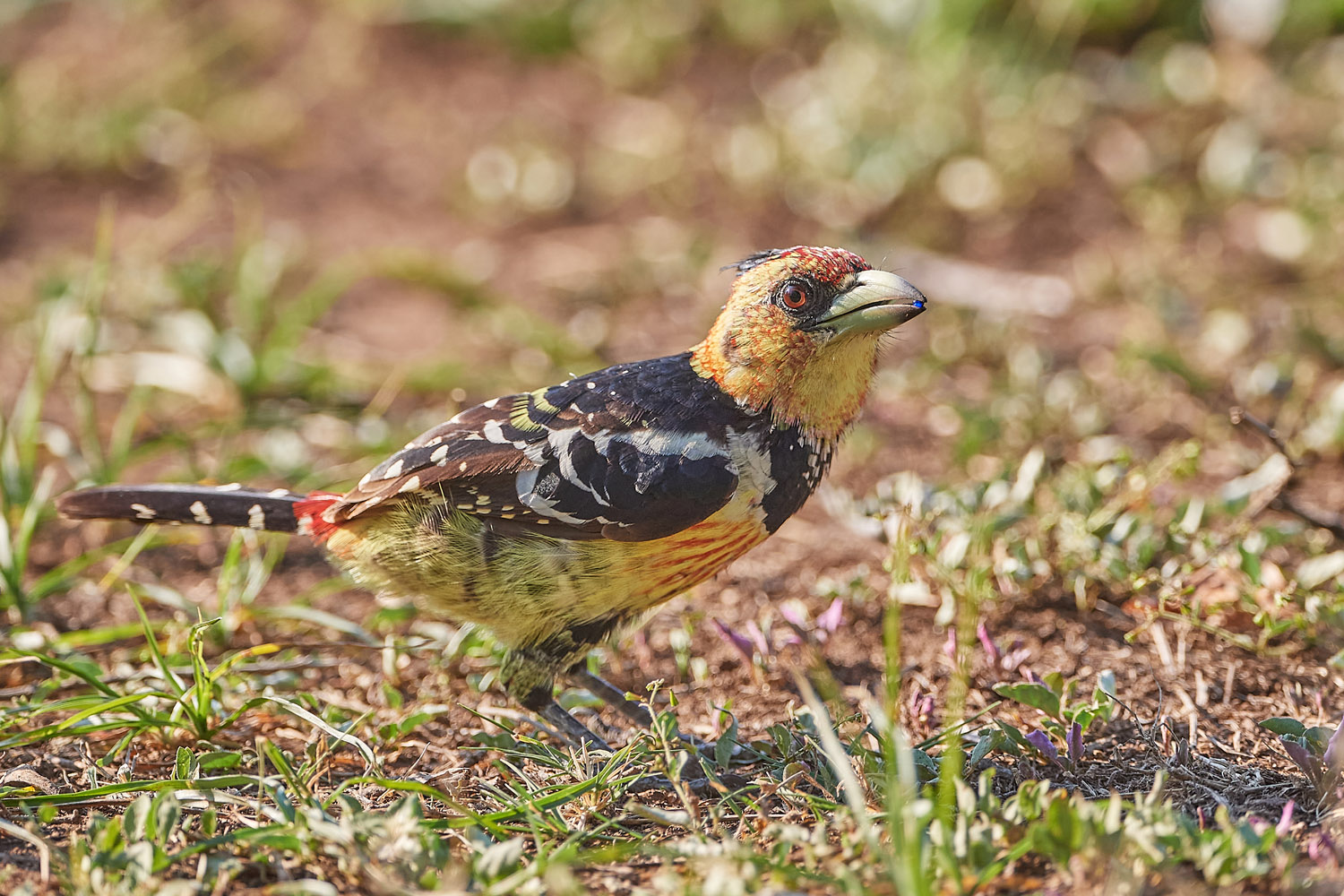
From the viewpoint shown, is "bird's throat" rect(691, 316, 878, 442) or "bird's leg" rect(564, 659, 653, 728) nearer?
"bird's throat" rect(691, 316, 878, 442)

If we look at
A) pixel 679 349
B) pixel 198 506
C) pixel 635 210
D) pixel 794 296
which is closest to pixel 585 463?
pixel 794 296

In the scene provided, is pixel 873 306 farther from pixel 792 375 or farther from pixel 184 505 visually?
pixel 184 505

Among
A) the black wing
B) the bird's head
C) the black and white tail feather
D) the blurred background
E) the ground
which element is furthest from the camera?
the blurred background

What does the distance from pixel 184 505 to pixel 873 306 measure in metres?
1.88

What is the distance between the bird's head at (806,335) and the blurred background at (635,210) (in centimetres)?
103

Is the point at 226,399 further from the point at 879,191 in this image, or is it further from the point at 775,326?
the point at 879,191

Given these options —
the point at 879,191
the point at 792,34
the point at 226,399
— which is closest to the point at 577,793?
the point at 226,399

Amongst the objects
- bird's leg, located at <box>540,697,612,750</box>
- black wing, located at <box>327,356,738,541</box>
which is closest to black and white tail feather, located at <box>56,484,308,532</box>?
black wing, located at <box>327,356,738,541</box>

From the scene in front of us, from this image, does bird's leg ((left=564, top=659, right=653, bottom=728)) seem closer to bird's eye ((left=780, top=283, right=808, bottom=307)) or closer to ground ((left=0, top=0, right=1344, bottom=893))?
ground ((left=0, top=0, right=1344, bottom=893))

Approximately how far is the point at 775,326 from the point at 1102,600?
1.35m

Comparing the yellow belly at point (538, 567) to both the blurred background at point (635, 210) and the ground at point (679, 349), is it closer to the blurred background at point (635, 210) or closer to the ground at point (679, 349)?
the ground at point (679, 349)

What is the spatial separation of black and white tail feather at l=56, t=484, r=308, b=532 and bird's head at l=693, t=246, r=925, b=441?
4.10 feet

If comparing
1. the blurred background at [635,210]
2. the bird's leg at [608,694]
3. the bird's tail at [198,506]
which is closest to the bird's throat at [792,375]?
the bird's leg at [608,694]

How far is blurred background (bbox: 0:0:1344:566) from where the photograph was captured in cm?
491
